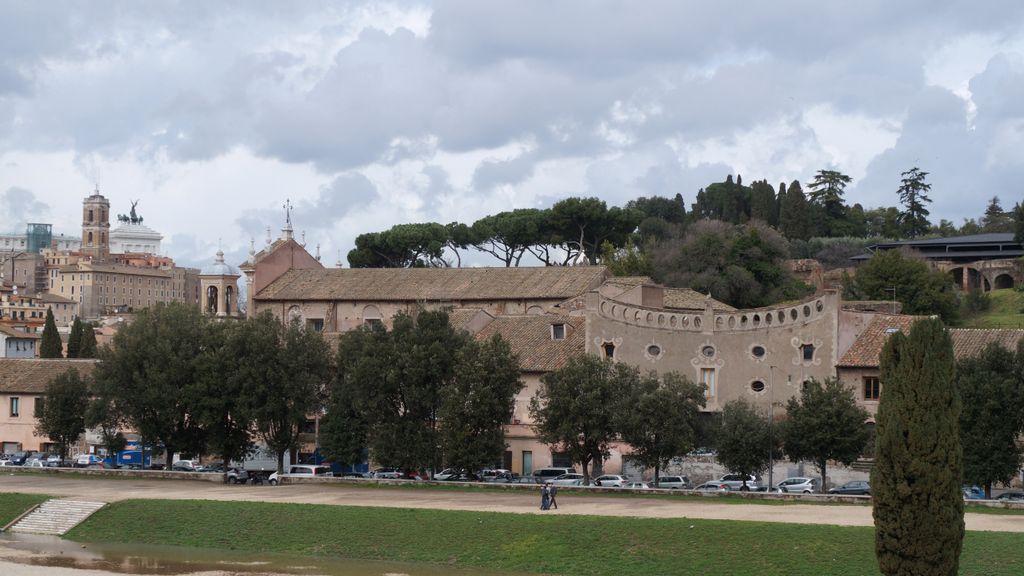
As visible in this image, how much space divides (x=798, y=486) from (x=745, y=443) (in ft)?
8.68

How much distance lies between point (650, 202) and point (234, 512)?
9981cm

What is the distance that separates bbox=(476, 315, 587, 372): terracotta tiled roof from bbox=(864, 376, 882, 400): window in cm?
1231

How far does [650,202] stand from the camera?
469 feet

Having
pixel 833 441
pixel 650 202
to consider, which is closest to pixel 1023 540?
pixel 833 441

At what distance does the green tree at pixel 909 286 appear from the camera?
8112 centimetres

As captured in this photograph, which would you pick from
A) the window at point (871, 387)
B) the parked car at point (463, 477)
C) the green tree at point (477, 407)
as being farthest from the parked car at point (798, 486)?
the parked car at point (463, 477)

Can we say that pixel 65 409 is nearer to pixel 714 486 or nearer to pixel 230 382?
pixel 230 382

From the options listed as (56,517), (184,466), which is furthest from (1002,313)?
(56,517)

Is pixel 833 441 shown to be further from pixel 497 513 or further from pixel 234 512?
pixel 234 512

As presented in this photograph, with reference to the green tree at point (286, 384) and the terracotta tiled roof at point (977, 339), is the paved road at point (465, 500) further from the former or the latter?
the terracotta tiled roof at point (977, 339)

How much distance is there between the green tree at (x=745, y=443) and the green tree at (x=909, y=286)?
3290 centimetres

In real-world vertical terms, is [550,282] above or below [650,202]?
below

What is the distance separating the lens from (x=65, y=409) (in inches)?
2648

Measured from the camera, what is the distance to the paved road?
42312mm
